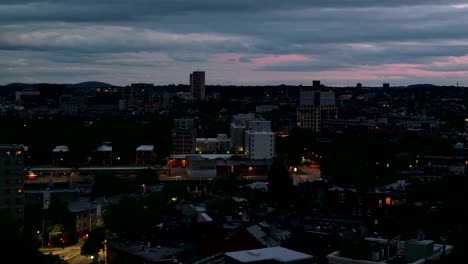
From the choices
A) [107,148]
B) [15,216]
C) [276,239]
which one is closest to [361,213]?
[276,239]

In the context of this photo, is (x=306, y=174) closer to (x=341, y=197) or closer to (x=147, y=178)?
(x=147, y=178)

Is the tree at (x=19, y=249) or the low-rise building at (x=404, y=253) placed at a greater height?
the low-rise building at (x=404, y=253)

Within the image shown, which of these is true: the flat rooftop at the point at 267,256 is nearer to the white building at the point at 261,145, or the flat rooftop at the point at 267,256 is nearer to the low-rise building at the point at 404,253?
the low-rise building at the point at 404,253

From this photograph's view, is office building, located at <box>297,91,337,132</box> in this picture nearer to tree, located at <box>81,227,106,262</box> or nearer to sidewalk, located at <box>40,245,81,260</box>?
sidewalk, located at <box>40,245,81,260</box>

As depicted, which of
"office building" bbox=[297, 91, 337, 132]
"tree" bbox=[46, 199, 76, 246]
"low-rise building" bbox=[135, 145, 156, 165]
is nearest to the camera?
"tree" bbox=[46, 199, 76, 246]

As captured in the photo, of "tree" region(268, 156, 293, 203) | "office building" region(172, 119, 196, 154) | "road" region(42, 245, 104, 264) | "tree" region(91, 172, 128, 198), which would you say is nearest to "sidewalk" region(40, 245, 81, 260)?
"road" region(42, 245, 104, 264)

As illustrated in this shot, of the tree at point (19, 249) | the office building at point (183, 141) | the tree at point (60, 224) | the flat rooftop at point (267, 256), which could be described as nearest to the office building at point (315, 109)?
the office building at point (183, 141)

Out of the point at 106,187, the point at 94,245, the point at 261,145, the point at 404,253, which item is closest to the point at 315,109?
the point at 261,145
